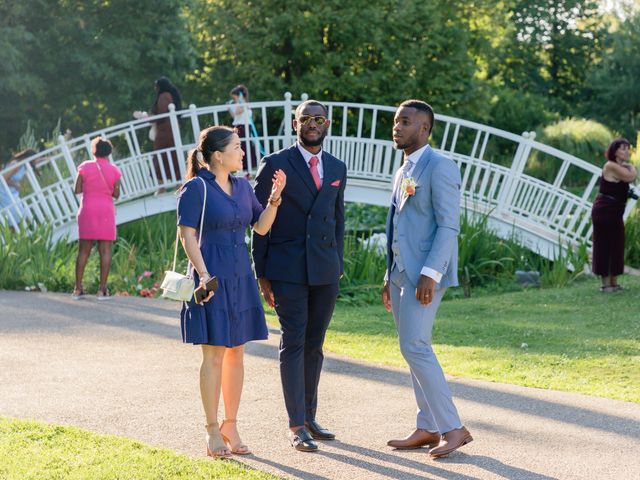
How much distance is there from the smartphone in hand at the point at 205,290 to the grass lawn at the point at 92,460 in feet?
2.45

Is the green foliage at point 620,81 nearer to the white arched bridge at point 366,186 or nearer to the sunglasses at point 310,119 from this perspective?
the white arched bridge at point 366,186

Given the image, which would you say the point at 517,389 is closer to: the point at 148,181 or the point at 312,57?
the point at 148,181

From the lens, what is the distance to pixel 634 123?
39312mm

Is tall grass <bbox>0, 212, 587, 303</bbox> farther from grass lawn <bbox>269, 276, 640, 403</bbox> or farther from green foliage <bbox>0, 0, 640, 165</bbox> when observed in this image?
green foliage <bbox>0, 0, 640, 165</bbox>

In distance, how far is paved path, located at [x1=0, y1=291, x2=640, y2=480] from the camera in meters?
5.13

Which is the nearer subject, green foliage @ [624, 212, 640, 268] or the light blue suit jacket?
the light blue suit jacket

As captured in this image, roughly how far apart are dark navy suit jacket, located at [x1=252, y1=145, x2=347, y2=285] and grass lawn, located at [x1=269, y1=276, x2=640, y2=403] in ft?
7.32

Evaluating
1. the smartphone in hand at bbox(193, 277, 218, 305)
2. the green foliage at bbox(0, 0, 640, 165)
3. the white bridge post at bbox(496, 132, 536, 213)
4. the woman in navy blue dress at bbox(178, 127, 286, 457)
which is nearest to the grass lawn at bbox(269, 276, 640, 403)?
the white bridge post at bbox(496, 132, 536, 213)

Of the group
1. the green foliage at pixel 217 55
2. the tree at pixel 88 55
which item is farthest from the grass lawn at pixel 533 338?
the tree at pixel 88 55

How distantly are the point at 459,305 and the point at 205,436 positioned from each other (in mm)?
5956

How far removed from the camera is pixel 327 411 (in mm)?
6281

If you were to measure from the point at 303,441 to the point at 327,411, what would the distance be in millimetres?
895

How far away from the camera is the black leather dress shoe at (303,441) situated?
17.6 feet

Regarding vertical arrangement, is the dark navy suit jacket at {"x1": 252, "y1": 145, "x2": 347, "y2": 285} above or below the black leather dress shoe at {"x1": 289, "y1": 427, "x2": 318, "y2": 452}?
above
